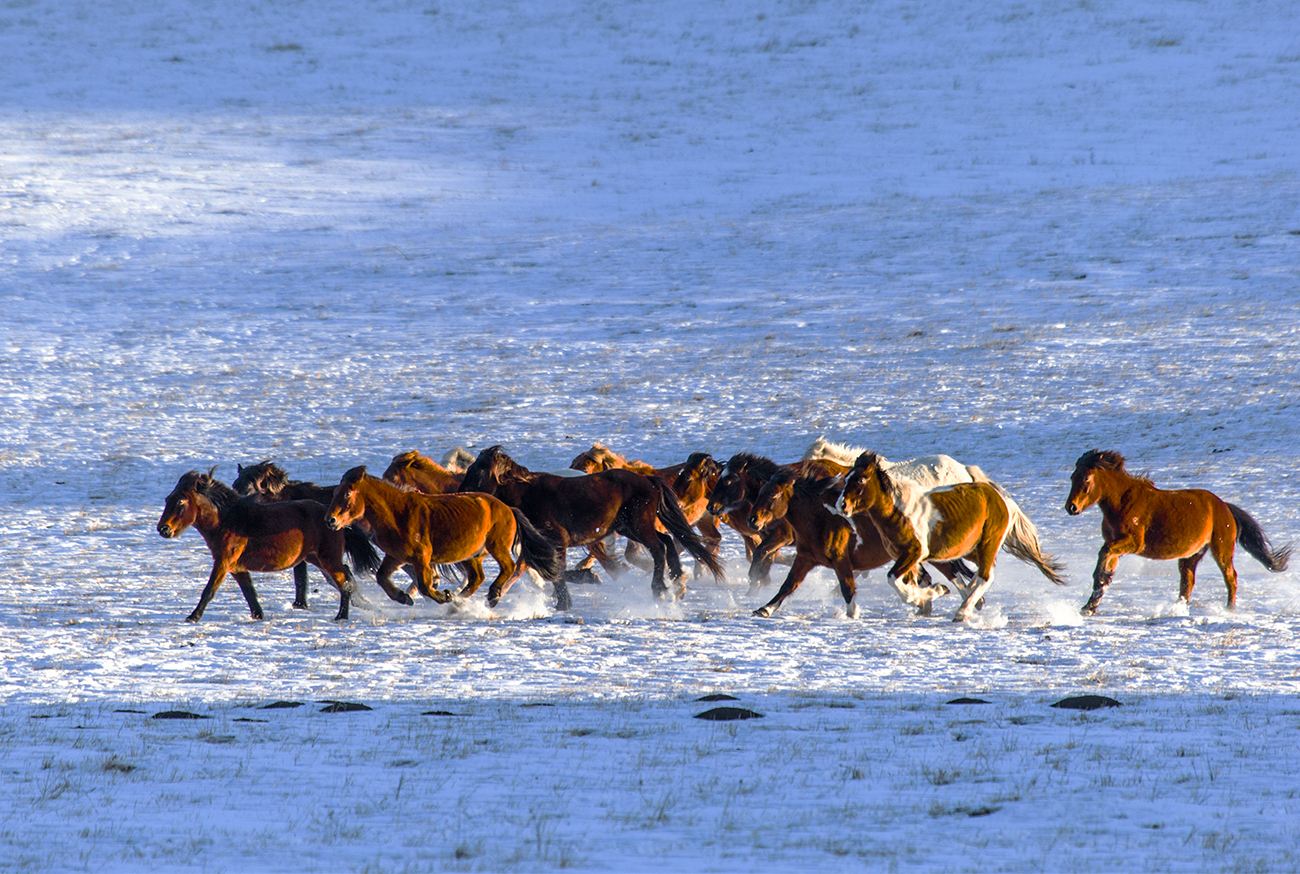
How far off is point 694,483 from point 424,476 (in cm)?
244

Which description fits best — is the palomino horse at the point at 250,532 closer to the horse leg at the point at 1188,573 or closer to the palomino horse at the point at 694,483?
the palomino horse at the point at 694,483

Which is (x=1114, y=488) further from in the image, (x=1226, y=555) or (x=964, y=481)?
(x=964, y=481)

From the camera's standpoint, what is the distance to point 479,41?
40531 millimetres

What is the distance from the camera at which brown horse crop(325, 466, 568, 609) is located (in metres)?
12.0

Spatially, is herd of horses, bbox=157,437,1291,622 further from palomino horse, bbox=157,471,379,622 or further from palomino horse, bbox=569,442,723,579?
palomino horse, bbox=569,442,723,579

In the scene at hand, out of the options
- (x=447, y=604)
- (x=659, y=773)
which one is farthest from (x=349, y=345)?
(x=659, y=773)

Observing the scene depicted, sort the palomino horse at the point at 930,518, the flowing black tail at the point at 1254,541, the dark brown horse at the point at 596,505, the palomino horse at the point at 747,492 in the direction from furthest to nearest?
1. the dark brown horse at the point at 596,505
2. the palomino horse at the point at 747,492
3. the flowing black tail at the point at 1254,541
4. the palomino horse at the point at 930,518

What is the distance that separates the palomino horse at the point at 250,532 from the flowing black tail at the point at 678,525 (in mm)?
2778

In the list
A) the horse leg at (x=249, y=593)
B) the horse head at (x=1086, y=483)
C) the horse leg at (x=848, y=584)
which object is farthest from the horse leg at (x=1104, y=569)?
the horse leg at (x=249, y=593)

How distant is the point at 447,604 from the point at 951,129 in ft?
82.3

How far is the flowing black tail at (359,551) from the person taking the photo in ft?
42.0

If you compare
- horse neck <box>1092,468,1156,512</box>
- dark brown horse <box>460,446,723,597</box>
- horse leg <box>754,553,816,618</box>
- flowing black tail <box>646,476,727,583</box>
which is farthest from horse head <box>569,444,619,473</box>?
→ horse neck <box>1092,468,1156,512</box>

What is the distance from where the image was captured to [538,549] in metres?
12.9

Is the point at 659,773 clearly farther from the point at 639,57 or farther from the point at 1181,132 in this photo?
the point at 639,57
